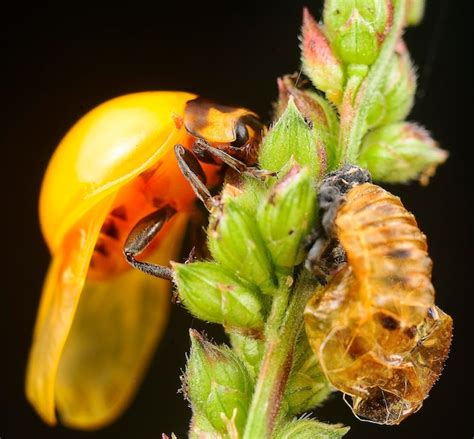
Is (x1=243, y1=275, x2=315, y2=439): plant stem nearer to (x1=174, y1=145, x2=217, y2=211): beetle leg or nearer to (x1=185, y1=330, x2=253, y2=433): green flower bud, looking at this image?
(x1=185, y1=330, x2=253, y2=433): green flower bud

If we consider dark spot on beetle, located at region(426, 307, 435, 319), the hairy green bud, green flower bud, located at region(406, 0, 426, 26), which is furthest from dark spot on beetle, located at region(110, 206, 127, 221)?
dark spot on beetle, located at region(426, 307, 435, 319)

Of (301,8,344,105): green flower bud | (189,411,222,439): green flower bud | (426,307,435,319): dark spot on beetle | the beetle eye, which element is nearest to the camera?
(426,307,435,319): dark spot on beetle

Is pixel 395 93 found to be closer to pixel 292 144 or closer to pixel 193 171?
pixel 292 144

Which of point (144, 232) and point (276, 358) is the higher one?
point (276, 358)

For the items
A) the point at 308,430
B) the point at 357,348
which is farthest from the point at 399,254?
the point at 308,430

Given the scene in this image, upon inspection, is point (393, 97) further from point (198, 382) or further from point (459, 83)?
point (459, 83)

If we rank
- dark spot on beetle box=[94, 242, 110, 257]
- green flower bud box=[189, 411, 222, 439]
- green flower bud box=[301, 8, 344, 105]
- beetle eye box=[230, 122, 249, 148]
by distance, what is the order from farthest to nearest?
dark spot on beetle box=[94, 242, 110, 257] < beetle eye box=[230, 122, 249, 148] < green flower bud box=[301, 8, 344, 105] < green flower bud box=[189, 411, 222, 439]

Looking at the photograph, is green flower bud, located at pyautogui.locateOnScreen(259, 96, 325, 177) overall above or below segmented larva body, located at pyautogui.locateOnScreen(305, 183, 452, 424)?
above
